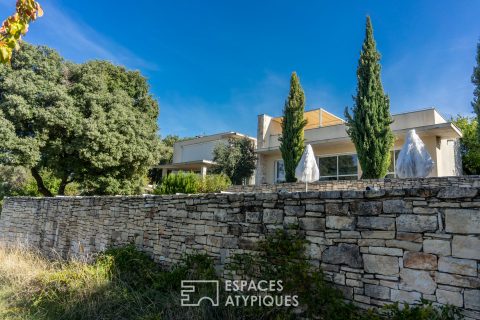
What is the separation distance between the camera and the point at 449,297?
2.85m

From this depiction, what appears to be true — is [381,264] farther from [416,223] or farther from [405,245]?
[416,223]

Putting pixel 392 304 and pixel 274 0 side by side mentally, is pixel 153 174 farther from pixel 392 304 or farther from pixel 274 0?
pixel 392 304

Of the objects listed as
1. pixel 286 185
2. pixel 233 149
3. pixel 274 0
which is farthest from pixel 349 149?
pixel 274 0

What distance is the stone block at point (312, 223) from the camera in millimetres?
3793

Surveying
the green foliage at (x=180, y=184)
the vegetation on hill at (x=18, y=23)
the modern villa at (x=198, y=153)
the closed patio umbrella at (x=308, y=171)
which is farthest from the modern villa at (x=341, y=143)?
the vegetation on hill at (x=18, y=23)

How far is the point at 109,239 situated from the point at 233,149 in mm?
12074

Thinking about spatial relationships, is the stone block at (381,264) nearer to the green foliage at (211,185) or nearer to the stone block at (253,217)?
the stone block at (253,217)

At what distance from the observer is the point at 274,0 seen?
9422 millimetres

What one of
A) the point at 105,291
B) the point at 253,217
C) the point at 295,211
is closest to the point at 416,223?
the point at 295,211

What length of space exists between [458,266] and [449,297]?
0.30m

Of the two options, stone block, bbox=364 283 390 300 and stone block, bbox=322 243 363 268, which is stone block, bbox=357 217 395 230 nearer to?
stone block, bbox=322 243 363 268

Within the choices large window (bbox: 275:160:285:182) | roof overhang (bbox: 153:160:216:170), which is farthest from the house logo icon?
roof overhang (bbox: 153:160:216:170)

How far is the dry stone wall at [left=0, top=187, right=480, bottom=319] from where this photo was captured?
2.84 metres

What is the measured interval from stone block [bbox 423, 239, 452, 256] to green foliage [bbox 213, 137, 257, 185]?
50.2 feet
